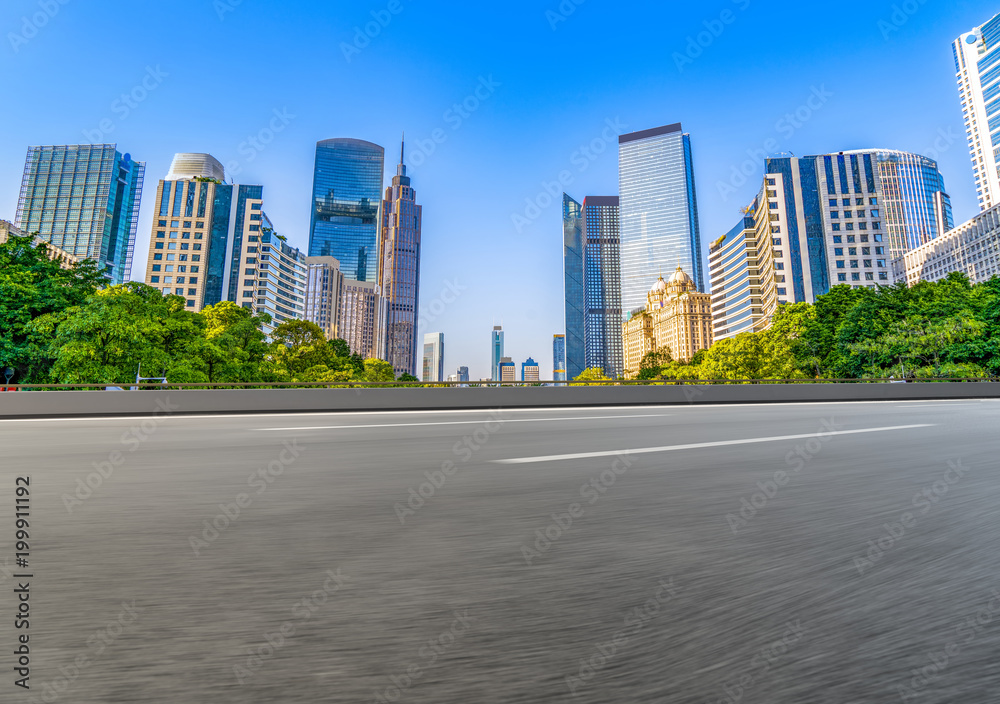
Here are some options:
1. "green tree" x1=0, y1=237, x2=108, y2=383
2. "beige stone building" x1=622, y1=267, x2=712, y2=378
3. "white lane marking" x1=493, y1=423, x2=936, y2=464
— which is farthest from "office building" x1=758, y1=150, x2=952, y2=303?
"white lane marking" x1=493, y1=423, x2=936, y2=464

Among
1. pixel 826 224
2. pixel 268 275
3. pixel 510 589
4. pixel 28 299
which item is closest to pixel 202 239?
pixel 268 275

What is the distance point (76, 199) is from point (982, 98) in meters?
291

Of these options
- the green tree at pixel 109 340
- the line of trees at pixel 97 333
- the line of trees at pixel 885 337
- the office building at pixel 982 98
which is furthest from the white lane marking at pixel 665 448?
the office building at pixel 982 98

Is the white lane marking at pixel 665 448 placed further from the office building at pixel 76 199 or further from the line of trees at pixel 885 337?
the office building at pixel 76 199

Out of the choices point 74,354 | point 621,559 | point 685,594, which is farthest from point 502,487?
point 74,354

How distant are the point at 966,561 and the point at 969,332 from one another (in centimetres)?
4709

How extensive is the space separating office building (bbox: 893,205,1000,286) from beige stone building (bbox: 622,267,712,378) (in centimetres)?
5560

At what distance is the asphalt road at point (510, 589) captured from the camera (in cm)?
98

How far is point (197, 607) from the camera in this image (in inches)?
51.1

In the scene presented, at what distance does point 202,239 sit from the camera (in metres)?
130

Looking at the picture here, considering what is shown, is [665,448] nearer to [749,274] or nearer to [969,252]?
[749,274]

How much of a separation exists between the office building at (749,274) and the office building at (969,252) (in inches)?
1116

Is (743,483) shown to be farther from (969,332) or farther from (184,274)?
(184,274)

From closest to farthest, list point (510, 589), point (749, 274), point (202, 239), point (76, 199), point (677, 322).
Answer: point (510, 589)
point (749, 274)
point (202, 239)
point (677, 322)
point (76, 199)
